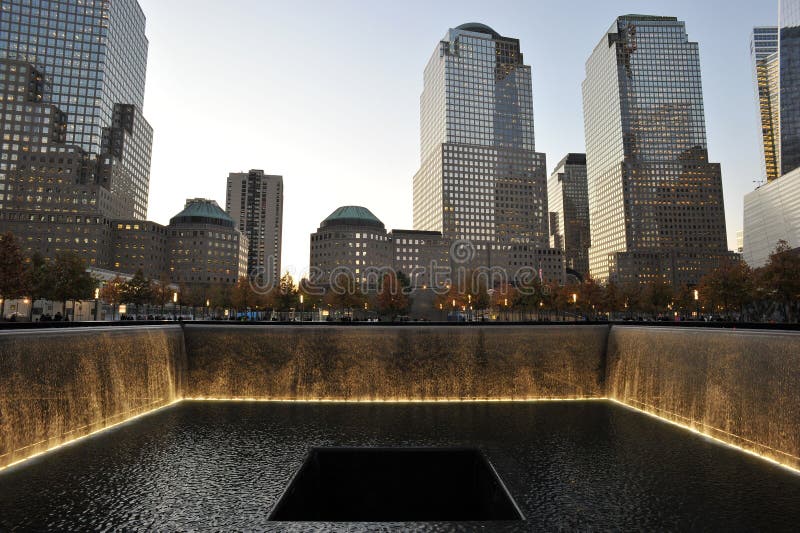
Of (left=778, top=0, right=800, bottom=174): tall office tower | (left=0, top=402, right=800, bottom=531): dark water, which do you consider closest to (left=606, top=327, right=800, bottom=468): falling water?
(left=0, top=402, right=800, bottom=531): dark water

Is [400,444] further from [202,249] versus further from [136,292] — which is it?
[202,249]

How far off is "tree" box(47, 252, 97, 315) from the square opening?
216 feet

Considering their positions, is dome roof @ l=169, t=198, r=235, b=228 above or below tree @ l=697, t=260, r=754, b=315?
above

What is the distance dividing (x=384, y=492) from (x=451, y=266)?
181992mm

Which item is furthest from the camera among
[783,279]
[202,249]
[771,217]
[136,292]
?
[202,249]

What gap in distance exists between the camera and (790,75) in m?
152

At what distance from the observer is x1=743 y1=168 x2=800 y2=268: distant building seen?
143 metres

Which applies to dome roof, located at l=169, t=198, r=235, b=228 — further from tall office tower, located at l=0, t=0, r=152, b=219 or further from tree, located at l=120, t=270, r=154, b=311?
tree, located at l=120, t=270, r=154, b=311

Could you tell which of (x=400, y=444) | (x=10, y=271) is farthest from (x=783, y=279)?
(x=10, y=271)

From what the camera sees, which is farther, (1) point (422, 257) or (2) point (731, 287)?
(1) point (422, 257)

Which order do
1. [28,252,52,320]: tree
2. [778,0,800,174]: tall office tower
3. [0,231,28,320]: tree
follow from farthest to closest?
[778,0,800,174]: tall office tower, [28,252,52,320]: tree, [0,231,28,320]: tree

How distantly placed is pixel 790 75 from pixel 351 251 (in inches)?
6411

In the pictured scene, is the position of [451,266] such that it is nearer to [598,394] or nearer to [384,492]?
[598,394]

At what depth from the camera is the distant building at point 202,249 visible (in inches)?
7264
